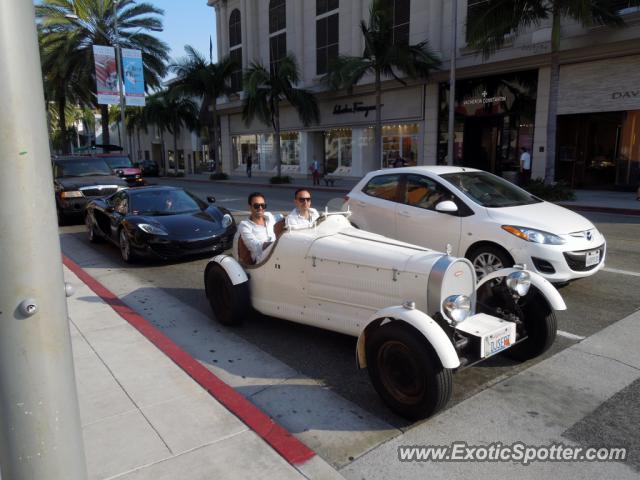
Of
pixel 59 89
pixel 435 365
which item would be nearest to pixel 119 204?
pixel 435 365

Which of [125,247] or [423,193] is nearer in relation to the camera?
[423,193]

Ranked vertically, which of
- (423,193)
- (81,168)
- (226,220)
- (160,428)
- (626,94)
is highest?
(626,94)

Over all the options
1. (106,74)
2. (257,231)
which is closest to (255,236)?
(257,231)

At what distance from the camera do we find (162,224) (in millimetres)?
8430

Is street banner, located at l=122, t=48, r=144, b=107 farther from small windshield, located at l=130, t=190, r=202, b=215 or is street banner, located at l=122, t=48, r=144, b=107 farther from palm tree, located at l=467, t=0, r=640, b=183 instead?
small windshield, located at l=130, t=190, r=202, b=215

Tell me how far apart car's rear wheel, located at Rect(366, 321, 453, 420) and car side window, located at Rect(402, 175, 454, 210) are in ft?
11.9

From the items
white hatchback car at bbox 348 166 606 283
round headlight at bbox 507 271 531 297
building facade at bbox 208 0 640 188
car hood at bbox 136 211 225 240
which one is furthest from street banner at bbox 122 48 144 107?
round headlight at bbox 507 271 531 297

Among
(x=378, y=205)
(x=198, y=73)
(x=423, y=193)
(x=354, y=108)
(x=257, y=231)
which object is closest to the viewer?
(x=257, y=231)

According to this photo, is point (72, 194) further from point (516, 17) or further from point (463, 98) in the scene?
point (463, 98)

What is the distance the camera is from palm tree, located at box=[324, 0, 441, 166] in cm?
2195

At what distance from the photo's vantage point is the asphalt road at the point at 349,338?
4.06 metres

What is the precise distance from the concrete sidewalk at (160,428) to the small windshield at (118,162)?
16.2m

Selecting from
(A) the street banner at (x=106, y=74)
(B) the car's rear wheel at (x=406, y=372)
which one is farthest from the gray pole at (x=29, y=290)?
(A) the street banner at (x=106, y=74)

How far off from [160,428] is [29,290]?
5.98ft
